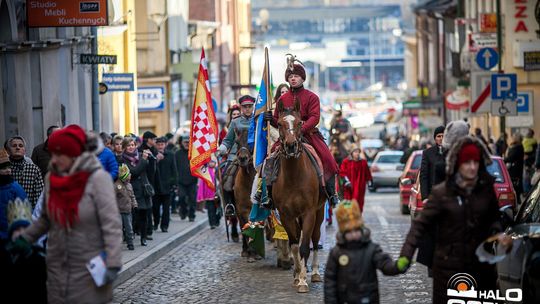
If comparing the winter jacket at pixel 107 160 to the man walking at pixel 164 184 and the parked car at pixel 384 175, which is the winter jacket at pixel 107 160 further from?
the parked car at pixel 384 175

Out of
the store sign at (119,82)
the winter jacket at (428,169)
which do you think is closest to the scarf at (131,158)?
the store sign at (119,82)

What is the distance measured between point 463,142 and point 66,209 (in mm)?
3000

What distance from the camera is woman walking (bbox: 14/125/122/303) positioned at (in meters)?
10.2

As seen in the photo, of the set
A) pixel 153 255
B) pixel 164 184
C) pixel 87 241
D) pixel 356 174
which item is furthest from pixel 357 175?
pixel 87 241

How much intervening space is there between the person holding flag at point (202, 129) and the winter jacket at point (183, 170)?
21.2 feet

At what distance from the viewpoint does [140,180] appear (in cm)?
2359

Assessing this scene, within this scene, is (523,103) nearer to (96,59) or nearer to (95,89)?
(95,89)

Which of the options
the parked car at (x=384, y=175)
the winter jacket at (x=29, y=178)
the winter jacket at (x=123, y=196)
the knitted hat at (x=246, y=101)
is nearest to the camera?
the winter jacket at (x=29, y=178)

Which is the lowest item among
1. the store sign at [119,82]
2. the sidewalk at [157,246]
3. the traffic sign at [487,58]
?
the sidewalk at [157,246]

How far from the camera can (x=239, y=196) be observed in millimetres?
20969

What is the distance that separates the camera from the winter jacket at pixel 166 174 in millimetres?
26156

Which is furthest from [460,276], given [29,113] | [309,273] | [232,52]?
[232,52]

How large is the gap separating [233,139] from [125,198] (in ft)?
6.21

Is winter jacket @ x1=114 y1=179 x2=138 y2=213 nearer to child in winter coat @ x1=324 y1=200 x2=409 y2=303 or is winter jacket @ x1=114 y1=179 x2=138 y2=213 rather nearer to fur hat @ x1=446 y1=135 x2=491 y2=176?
fur hat @ x1=446 y1=135 x2=491 y2=176
